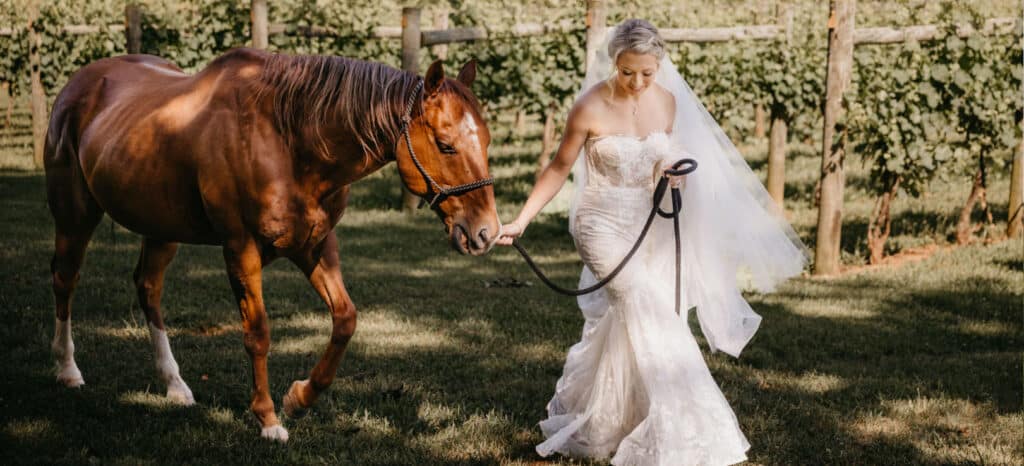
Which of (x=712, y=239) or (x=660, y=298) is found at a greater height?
(x=712, y=239)

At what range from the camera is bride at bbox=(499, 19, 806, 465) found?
4.06 metres

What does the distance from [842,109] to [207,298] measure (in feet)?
18.2

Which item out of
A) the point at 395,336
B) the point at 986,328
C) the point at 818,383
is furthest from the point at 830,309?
the point at 395,336

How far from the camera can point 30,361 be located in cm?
563

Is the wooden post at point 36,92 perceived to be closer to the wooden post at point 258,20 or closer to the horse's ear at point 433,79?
the wooden post at point 258,20

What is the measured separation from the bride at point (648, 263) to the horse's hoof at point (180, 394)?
1.87 meters

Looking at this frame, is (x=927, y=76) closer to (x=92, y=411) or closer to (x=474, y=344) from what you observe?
(x=474, y=344)

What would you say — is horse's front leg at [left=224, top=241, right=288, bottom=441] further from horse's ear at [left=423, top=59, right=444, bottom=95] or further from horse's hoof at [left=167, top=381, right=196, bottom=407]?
horse's ear at [left=423, top=59, right=444, bottom=95]

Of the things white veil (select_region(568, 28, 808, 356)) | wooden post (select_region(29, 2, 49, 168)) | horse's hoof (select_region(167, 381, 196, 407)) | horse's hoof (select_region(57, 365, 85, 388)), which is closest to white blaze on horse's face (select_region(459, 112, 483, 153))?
white veil (select_region(568, 28, 808, 356))

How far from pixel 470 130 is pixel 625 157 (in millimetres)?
875

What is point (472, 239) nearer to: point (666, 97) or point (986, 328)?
point (666, 97)

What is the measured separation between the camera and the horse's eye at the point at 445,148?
3.66 m

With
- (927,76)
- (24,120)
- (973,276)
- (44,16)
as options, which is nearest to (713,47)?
(927,76)

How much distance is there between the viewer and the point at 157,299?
17.5 ft
